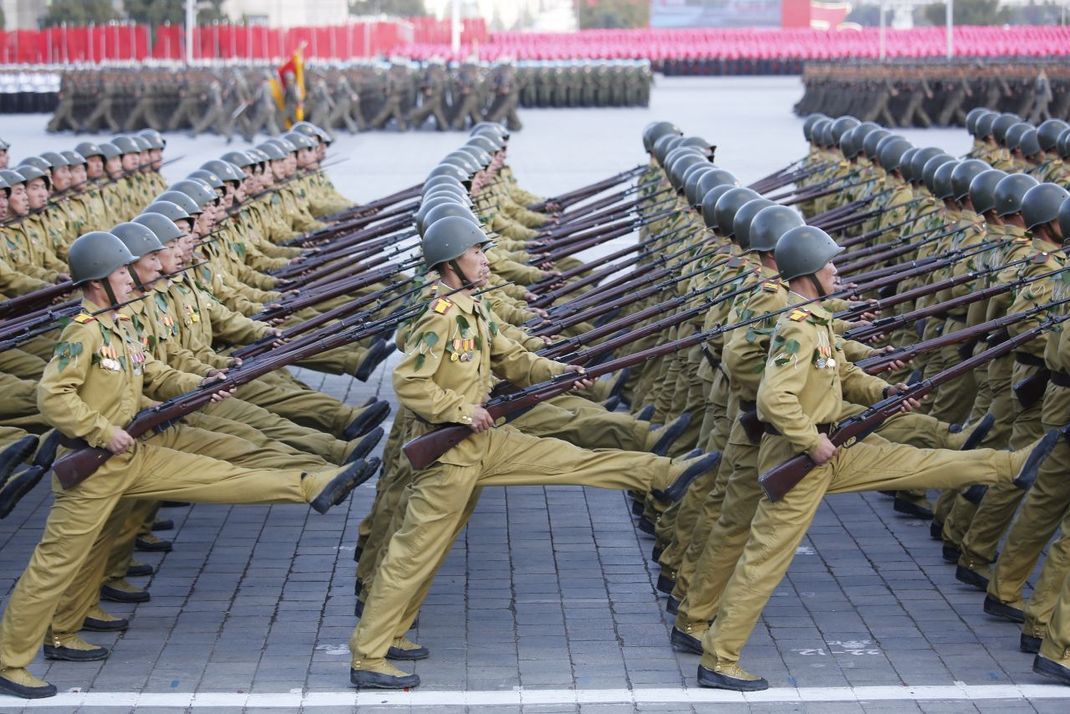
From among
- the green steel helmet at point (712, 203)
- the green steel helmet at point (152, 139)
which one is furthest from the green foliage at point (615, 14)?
the green steel helmet at point (712, 203)

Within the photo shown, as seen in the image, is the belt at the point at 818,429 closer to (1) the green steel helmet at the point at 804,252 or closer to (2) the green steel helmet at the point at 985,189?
(1) the green steel helmet at the point at 804,252

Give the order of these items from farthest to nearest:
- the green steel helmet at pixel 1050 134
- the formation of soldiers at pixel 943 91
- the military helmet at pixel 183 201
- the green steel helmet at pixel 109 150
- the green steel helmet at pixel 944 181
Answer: the formation of soldiers at pixel 943 91 < the green steel helmet at pixel 109 150 < the green steel helmet at pixel 1050 134 < the green steel helmet at pixel 944 181 < the military helmet at pixel 183 201

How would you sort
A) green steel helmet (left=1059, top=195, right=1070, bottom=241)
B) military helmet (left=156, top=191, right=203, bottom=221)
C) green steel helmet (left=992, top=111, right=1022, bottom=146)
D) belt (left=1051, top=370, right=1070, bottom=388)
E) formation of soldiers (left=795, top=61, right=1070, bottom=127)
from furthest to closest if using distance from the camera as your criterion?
formation of soldiers (left=795, top=61, right=1070, bottom=127), green steel helmet (left=992, top=111, right=1022, bottom=146), military helmet (left=156, top=191, right=203, bottom=221), green steel helmet (left=1059, top=195, right=1070, bottom=241), belt (left=1051, top=370, right=1070, bottom=388)

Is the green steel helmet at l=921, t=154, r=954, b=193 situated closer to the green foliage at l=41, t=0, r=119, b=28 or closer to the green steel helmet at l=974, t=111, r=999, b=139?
the green steel helmet at l=974, t=111, r=999, b=139

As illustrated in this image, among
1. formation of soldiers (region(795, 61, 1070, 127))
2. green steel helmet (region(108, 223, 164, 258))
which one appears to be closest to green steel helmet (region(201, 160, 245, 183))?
green steel helmet (region(108, 223, 164, 258))

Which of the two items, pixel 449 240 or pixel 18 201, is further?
pixel 18 201

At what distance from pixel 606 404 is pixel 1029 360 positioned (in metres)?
2.47

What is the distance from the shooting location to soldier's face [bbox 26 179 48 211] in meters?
10.8

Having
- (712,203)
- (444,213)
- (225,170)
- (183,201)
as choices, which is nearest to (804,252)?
(444,213)

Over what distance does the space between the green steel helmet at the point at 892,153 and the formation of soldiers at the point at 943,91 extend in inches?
861

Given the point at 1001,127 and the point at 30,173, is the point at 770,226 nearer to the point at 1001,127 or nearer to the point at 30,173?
the point at 30,173

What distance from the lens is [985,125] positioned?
524 inches

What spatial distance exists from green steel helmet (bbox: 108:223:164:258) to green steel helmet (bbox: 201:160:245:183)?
161 inches

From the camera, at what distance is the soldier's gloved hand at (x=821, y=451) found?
629 cm
